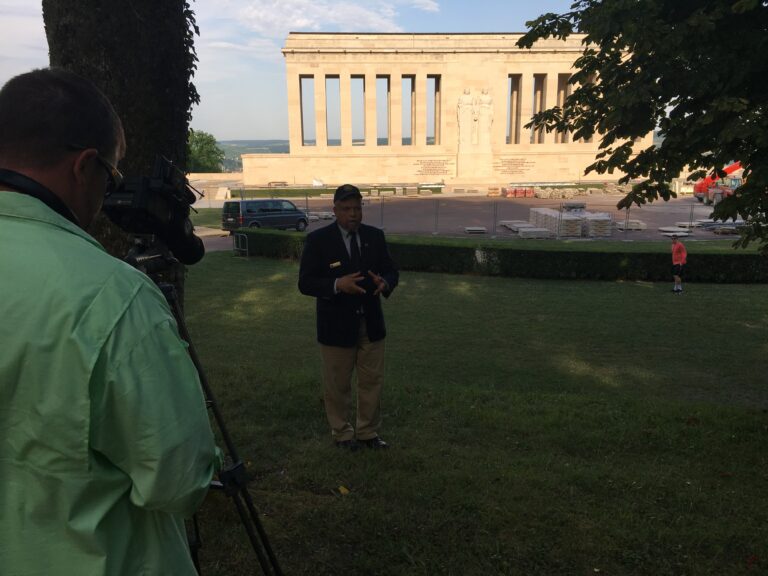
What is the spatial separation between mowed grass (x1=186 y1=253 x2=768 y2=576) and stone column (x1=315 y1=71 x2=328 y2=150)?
55.1 meters

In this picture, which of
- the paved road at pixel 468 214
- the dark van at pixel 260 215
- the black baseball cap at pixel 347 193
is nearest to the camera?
the black baseball cap at pixel 347 193

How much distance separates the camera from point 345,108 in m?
64.0

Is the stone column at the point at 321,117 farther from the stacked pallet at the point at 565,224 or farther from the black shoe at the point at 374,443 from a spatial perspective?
the black shoe at the point at 374,443

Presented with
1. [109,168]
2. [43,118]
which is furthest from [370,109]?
[43,118]

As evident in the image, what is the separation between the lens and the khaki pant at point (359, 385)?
4.58m

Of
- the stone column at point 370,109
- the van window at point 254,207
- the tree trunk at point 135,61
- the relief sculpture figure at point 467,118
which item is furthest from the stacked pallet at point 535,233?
the stone column at point 370,109

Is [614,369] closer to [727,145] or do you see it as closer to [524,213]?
[727,145]

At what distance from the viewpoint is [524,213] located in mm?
37062

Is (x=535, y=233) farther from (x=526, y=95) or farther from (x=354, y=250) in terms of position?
(x=526, y=95)

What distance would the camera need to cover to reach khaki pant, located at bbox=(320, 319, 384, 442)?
4.58 meters

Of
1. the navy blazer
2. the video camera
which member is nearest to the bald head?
the video camera

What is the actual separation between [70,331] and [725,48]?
4.93 meters

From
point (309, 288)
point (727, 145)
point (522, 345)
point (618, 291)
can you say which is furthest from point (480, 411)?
point (618, 291)

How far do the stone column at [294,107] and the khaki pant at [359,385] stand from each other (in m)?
58.7
